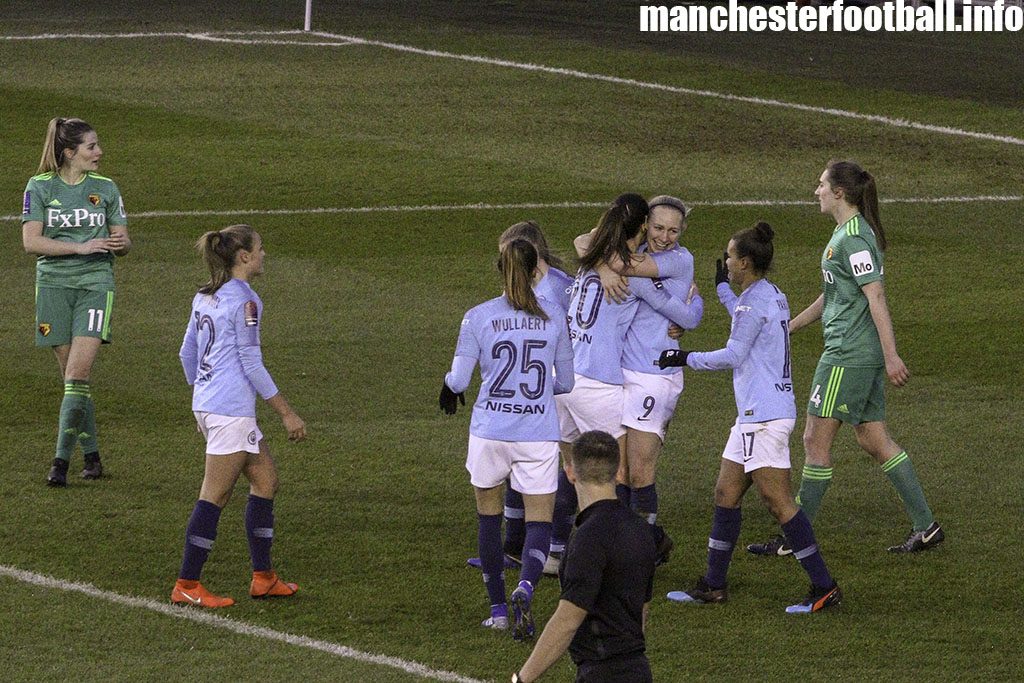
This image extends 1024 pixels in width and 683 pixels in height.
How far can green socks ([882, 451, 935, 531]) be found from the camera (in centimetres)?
898

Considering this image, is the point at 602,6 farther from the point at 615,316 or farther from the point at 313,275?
the point at 615,316

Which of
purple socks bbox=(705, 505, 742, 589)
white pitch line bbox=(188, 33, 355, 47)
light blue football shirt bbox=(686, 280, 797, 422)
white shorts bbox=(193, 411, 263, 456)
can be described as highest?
white pitch line bbox=(188, 33, 355, 47)

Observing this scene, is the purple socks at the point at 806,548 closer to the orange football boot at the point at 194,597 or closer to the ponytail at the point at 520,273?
the ponytail at the point at 520,273

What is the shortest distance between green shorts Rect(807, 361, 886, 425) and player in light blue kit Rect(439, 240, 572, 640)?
1.87 m

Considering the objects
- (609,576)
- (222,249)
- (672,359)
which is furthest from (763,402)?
(222,249)

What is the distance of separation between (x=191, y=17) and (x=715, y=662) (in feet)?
92.2

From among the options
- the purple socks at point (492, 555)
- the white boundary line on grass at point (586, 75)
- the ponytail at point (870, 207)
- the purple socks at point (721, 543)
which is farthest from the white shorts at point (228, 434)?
the white boundary line on grass at point (586, 75)

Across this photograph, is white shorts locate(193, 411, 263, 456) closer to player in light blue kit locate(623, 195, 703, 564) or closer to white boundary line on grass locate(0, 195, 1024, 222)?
player in light blue kit locate(623, 195, 703, 564)

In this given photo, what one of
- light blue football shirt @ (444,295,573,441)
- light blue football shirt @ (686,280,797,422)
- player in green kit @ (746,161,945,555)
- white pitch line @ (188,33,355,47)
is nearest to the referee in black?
light blue football shirt @ (444,295,573,441)

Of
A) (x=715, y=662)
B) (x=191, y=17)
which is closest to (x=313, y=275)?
(x=715, y=662)

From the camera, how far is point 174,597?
8031mm

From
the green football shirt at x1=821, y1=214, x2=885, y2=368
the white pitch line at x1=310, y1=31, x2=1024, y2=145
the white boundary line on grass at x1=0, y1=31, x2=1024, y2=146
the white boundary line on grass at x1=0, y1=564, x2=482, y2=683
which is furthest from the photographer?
the white boundary line on grass at x1=0, y1=31, x2=1024, y2=146

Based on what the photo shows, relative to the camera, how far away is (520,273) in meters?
7.57

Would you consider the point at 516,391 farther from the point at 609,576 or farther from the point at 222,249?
the point at 609,576
